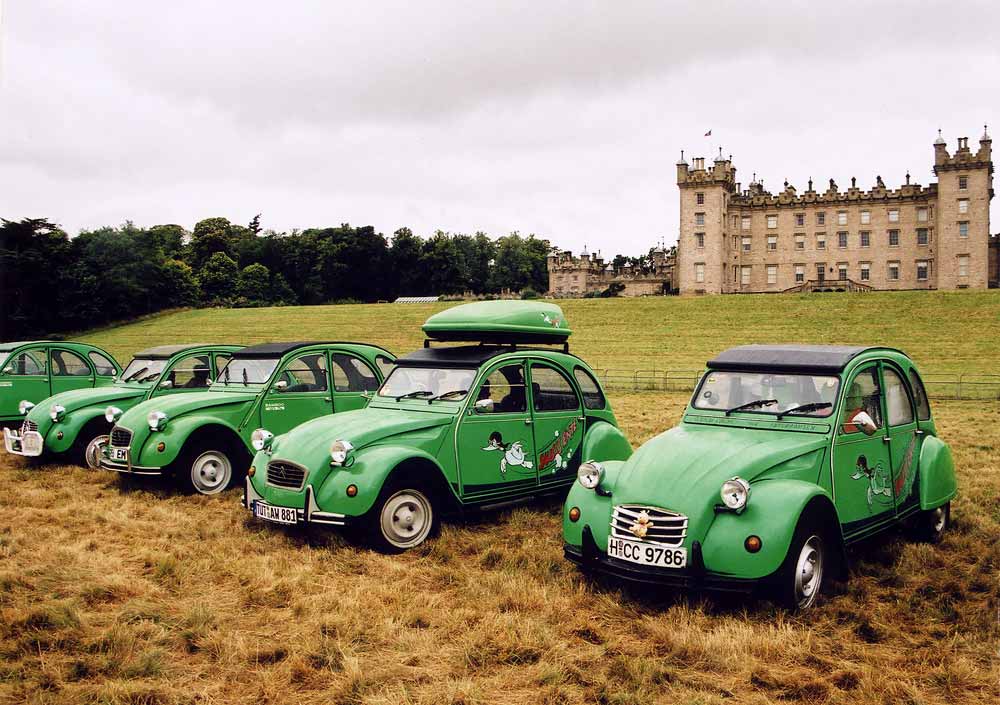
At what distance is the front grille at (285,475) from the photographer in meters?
8.09

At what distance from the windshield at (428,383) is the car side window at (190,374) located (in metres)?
5.12

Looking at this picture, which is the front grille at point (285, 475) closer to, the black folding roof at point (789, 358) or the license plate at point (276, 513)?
the license plate at point (276, 513)

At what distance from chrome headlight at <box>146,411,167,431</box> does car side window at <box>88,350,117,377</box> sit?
727 centimetres

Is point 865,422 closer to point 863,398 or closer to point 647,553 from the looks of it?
point 863,398

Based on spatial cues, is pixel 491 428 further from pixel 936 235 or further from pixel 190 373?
pixel 936 235

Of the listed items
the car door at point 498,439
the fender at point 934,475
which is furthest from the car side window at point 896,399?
the car door at point 498,439

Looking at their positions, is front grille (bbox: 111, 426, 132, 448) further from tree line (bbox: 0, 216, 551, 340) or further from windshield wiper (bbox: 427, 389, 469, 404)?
tree line (bbox: 0, 216, 551, 340)

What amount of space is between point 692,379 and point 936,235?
65.0 meters

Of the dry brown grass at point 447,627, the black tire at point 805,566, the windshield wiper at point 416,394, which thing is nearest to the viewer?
the dry brown grass at point 447,627

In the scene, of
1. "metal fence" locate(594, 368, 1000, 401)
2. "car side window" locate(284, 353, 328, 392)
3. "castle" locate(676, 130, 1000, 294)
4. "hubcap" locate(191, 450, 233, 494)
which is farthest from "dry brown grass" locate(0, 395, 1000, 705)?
→ "castle" locate(676, 130, 1000, 294)

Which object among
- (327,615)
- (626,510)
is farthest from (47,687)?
(626,510)

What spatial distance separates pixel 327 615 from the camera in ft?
20.3

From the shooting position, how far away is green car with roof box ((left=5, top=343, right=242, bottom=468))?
42.1 ft

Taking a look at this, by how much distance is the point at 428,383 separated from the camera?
941 centimetres
